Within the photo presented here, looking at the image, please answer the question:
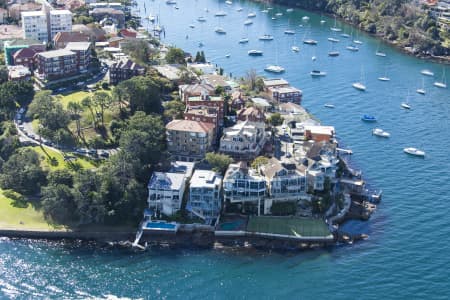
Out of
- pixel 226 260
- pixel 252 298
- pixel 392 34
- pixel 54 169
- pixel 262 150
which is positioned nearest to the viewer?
pixel 252 298

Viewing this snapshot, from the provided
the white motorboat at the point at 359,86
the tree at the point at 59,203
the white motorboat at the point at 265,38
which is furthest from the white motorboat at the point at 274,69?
the tree at the point at 59,203

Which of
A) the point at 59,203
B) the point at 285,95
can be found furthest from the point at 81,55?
the point at 59,203

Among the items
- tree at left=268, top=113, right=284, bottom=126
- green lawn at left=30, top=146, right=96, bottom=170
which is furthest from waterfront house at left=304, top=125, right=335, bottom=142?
green lawn at left=30, top=146, right=96, bottom=170

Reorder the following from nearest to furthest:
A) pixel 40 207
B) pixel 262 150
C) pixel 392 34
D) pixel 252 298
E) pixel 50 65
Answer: pixel 252 298 → pixel 40 207 → pixel 262 150 → pixel 50 65 → pixel 392 34

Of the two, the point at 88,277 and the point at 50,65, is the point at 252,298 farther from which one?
the point at 50,65

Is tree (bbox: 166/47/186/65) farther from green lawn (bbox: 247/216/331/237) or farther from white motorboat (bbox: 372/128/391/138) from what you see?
green lawn (bbox: 247/216/331/237)

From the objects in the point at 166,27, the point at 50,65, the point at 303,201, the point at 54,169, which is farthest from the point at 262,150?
the point at 166,27
